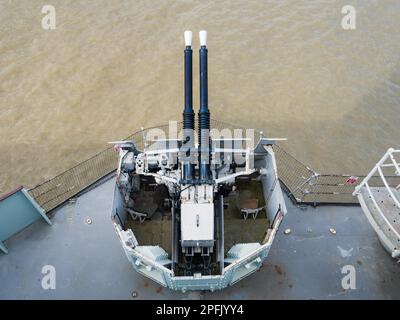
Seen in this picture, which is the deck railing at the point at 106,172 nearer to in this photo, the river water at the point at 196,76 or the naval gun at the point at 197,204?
the river water at the point at 196,76

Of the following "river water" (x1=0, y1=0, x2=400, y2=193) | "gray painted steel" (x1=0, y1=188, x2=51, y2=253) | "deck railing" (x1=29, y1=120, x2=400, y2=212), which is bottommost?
"gray painted steel" (x1=0, y1=188, x2=51, y2=253)

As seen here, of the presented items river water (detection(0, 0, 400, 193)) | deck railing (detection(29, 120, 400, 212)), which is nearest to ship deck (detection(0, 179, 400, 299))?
deck railing (detection(29, 120, 400, 212))

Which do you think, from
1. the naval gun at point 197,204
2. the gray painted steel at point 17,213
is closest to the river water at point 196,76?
the gray painted steel at point 17,213

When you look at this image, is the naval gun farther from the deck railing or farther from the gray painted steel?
the deck railing

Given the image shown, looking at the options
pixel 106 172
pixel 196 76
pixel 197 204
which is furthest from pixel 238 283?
pixel 196 76

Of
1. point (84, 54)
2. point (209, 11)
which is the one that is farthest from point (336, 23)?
point (84, 54)

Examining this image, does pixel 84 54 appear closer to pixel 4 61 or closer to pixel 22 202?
pixel 4 61

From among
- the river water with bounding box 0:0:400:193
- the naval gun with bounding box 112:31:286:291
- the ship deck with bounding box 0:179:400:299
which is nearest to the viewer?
the naval gun with bounding box 112:31:286:291
